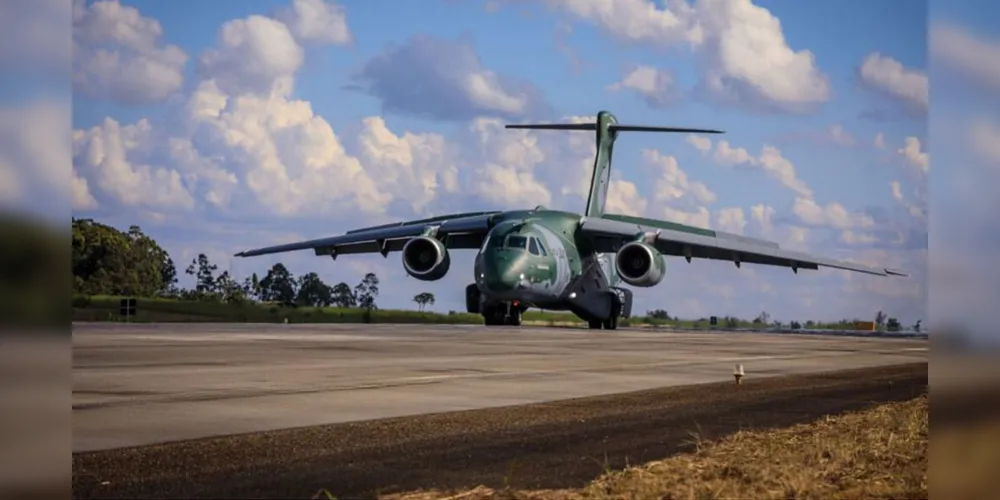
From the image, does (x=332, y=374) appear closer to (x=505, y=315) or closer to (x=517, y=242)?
(x=517, y=242)

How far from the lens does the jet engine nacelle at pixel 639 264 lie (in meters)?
41.2

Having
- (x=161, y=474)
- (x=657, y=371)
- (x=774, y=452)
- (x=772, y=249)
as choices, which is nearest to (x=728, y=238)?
(x=772, y=249)

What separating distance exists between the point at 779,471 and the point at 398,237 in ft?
126

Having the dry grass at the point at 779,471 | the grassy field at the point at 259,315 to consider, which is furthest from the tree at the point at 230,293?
the dry grass at the point at 779,471

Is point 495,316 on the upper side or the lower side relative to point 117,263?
lower

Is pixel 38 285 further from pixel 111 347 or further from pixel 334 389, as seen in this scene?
pixel 111 347

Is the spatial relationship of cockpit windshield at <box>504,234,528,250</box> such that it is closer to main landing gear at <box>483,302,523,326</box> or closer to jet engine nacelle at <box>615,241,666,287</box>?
jet engine nacelle at <box>615,241,666,287</box>

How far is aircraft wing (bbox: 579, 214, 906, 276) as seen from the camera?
4419 cm

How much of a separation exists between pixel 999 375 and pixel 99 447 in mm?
5978

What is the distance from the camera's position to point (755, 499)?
6855mm

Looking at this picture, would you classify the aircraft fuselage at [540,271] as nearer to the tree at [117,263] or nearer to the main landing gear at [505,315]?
the main landing gear at [505,315]

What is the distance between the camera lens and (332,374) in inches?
609

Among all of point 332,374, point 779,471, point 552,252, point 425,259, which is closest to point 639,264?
point 552,252

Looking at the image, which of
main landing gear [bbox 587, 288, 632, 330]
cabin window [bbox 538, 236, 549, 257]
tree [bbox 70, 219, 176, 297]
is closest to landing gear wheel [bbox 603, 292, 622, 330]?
main landing gear [bbox 587, 288, 632, 330]
